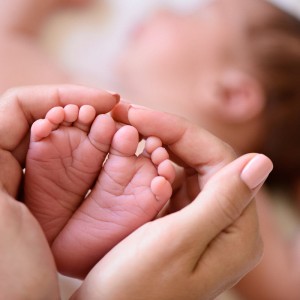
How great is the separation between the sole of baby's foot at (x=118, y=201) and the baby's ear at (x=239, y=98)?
0.54 metres

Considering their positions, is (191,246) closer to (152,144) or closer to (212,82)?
(152,144)

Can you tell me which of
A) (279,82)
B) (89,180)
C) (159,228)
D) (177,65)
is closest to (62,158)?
(89,180)

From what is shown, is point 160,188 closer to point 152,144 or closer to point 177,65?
point 152,144

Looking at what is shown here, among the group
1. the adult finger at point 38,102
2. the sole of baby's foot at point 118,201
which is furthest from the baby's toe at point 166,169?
the adult finger at point 38,102

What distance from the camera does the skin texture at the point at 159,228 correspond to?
2.07ft

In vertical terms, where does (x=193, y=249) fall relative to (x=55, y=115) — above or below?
below

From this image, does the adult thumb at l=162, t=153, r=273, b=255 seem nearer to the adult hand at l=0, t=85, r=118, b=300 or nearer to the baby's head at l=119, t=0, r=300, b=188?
the adult hand at l=0, t=85, r=118, b=300

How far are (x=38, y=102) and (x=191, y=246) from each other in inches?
10.9

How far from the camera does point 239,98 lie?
48.7 inches

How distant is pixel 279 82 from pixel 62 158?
0.73 metres

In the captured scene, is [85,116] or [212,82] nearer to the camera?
[85,116]

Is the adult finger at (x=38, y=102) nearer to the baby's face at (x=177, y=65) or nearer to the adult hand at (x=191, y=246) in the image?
the adult hand at (x=191, y=246)

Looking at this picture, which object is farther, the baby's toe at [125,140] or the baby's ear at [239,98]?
the baby's ear at [239,98]

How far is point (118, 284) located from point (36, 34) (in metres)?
0.85
